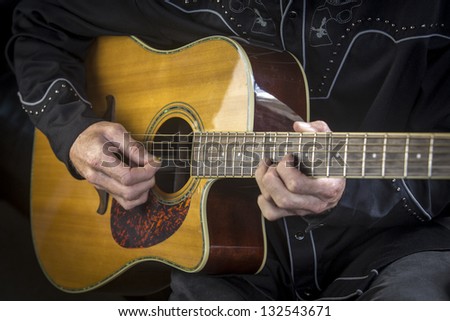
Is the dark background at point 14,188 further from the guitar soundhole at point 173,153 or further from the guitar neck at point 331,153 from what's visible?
the guitar neck at point 331,153

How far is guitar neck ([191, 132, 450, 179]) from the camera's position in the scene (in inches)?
24.0

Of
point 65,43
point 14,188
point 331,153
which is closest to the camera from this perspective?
point 331,153

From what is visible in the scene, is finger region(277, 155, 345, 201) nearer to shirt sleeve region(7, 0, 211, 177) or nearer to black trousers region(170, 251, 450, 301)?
black trousers region(170, 251, 450, 301)

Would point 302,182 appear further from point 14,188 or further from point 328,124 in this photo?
point 14,188

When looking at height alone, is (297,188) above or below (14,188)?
above

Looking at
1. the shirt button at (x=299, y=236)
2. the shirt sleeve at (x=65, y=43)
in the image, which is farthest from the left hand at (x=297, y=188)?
the shirt sleeve at (x=65, y=43)

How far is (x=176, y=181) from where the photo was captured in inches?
32.6

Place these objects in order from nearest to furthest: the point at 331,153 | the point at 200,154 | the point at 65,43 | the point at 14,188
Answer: the point at 331,153, the point at 200,154, the point at 65,43, the point at 14,188

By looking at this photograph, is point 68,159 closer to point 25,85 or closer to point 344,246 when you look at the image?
point 25,85

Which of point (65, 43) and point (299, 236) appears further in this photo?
point (65, 43)

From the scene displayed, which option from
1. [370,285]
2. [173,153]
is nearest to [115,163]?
[173,153]

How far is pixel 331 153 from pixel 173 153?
275 mm

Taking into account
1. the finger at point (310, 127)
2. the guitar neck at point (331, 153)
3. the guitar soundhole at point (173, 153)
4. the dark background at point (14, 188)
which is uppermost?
the finger at point (310, 127)

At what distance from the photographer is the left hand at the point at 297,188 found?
26.9 inches
